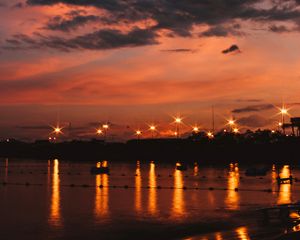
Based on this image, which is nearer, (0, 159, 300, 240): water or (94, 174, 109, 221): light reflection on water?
(0, 159, 300, 240): water

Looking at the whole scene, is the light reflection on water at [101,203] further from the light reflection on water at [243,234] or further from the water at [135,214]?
the light reflection on water at [243,234]

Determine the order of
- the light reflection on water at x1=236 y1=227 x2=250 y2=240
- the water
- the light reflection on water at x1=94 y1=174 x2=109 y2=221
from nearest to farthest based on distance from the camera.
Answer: the light reflection on water at x1=236 y1=227 x2=250 y2=240 → the water → the light reflection on water at x1=94 y1=174 x2=109 y2=221

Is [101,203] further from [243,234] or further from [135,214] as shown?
[243,234]

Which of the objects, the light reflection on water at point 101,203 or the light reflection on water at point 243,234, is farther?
the light reflection on water at point 101,203

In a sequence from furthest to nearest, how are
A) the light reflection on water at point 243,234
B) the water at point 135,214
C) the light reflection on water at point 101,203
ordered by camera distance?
the light reflection on water at point 101,203 → the water at point 135,214 → the light reflection on water at point 243,234

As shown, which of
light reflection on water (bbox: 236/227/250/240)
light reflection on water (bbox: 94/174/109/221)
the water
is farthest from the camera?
light reflection on water (bbox: 94/174/109/221)

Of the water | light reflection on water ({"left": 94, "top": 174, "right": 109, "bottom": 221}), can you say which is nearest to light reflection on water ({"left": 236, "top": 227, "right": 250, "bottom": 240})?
the water

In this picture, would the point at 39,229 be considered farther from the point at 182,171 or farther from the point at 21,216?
the point at 182,171

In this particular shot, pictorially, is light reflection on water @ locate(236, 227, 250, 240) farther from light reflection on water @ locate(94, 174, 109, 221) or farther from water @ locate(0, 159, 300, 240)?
light reflection on water @ locate(94, 174, 109, 221)

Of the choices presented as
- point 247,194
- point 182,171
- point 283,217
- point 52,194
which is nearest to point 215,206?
point 247,194

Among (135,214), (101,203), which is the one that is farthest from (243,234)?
(101,203)

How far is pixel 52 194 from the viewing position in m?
83.5

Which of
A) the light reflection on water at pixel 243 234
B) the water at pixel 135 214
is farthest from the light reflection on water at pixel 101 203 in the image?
the light reflection on water at pixel 243 234

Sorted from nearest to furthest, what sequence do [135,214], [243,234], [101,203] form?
[243,234] → [135,214] → [101,203]
